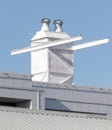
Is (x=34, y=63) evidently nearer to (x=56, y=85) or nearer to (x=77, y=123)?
(x=56, y=85)

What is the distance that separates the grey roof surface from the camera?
49656mm

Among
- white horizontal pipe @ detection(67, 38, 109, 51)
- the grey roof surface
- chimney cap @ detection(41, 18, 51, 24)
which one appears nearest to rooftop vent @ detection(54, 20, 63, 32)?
chimney cap @ detection(41, 18, 51, 24)

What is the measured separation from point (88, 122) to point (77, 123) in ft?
4.04

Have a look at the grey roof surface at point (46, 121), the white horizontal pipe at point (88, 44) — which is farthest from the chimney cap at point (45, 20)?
the grey roof surface at point (46, 121)

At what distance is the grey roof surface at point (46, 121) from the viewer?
49.7m

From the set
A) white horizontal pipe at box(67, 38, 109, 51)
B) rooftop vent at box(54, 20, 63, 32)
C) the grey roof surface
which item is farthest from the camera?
white horizontal pipe at box(67, 38, 109, 51)

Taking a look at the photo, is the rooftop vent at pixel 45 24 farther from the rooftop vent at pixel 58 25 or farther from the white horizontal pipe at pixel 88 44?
the white horizontal pipe at pixel 88 44

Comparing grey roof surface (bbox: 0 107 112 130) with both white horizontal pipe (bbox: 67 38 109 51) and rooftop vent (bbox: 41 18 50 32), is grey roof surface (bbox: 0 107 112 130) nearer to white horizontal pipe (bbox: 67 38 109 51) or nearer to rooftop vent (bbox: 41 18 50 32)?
rooftop vent (bbox: 41 18 50 32)

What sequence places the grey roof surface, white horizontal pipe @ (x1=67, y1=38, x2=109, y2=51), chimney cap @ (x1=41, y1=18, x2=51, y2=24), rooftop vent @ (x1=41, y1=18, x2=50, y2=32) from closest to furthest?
the grey roof surface
rooftop vent @ (x1=41, y1=18, x2=50, y2=32)
white horizontal pipe @ (x1=67, y1=38, x2=109, y2=51)
chimney cap @ (x1=41, y1=18, x2=51, y2=24)

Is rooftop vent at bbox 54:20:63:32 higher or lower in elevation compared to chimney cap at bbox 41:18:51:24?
lower

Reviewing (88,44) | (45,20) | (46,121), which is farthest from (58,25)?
(46,121)

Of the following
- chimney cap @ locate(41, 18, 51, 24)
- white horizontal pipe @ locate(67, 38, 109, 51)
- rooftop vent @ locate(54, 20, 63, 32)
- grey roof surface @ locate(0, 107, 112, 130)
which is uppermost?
chimney cap @ locate(41, 18, 51, 24)

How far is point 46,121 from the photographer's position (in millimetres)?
51938

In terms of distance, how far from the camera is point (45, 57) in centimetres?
15375
